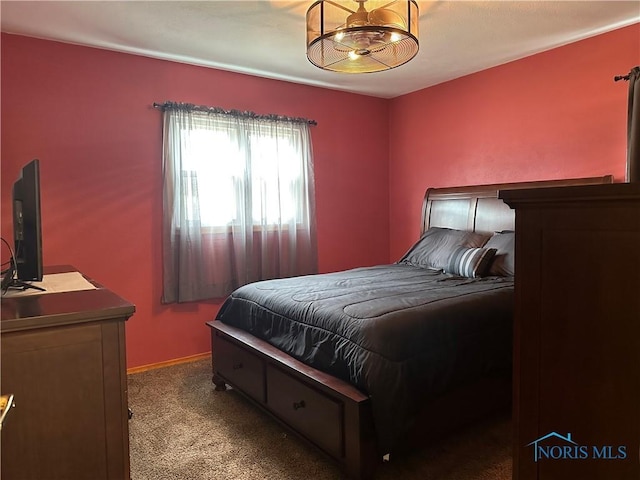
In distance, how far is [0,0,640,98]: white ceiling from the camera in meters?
2.58

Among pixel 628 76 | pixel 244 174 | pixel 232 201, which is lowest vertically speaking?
pixel 232 201

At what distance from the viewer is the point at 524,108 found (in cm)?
355

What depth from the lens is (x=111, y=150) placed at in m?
3.25

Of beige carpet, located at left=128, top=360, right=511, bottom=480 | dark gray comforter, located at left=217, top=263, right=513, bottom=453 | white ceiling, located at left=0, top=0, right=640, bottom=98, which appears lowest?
beige carpet, located at left=128, top=360, right=511, bottom=480

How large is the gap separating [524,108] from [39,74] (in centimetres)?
356

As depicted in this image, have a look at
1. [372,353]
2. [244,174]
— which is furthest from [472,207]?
[372,353]

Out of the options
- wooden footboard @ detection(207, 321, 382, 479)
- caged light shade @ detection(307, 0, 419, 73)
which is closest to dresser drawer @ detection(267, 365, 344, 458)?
wooden footboard @ detection(207, 321, 382, 479)

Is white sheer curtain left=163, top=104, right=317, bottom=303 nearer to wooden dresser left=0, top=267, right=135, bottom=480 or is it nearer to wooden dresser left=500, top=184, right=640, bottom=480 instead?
wooden dresser left=0, top=267, right=135, bottom=480

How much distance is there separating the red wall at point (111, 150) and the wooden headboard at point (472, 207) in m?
1.50

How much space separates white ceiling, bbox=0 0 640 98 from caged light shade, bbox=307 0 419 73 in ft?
1.22

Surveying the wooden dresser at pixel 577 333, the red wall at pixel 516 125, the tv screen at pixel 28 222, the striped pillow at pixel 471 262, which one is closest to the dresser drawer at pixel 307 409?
the wooden dresser at pixel 577 333

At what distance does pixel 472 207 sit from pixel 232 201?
6.70 ft

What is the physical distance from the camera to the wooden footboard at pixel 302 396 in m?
1.90

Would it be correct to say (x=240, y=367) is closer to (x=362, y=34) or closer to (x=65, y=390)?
(x=65, y=390)
